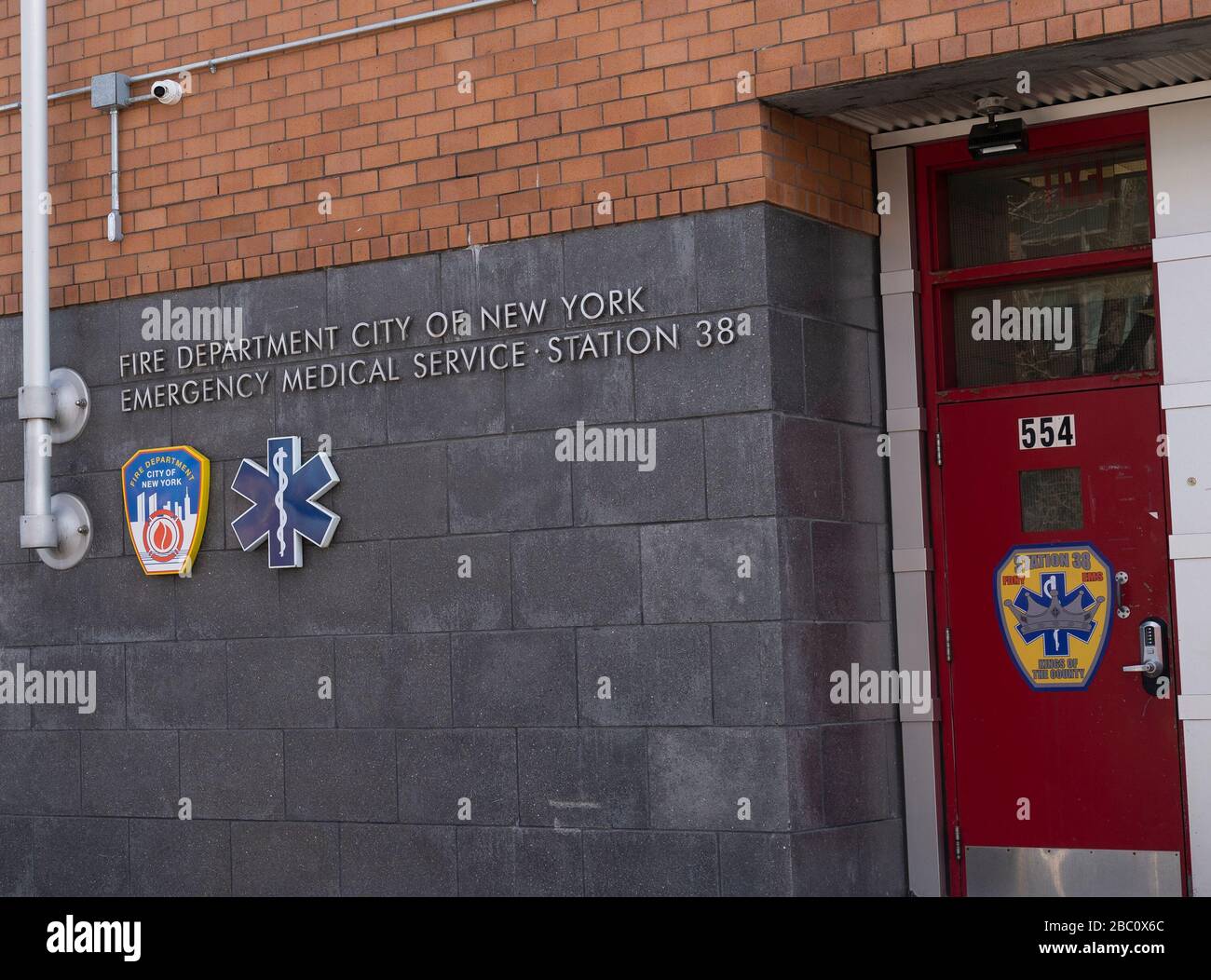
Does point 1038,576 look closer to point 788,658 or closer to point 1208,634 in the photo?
point 1208,634

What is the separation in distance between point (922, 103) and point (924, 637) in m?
2.27

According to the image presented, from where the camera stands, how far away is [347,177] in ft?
26.8

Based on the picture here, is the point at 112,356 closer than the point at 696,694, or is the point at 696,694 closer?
the point at 696,694

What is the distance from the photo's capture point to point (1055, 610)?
7.61 meters

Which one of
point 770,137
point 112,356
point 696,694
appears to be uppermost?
point 770,137

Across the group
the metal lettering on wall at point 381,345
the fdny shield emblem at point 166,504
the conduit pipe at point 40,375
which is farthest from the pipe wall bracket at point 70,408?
the fdny shield emblem at point 166,504

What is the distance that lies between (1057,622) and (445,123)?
342 cm

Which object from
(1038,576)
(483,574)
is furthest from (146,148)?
(1038,576)

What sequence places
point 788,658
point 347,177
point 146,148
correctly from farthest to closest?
1. point 146,148
2. point 347,177
3. point 788,658

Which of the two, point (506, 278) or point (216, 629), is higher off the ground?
point (506, 278)

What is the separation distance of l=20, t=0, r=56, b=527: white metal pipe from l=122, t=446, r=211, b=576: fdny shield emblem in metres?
0.41

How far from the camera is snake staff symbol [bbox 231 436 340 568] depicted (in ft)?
26.6

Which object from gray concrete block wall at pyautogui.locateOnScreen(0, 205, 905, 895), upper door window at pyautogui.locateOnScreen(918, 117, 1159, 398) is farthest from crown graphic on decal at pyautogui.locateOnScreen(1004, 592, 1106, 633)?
upper door window at pyautogui.locateOnScreen(918, 117, 1159, 398)

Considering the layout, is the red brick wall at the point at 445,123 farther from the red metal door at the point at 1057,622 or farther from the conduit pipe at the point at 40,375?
the red metal door at the point at 1057,622
